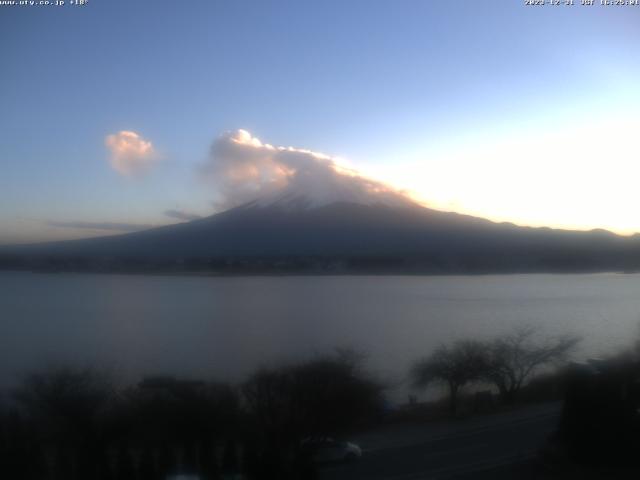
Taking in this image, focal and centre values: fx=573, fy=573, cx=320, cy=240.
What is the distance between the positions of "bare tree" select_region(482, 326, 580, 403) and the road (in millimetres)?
1125

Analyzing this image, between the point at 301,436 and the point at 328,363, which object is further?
the point at 328,363

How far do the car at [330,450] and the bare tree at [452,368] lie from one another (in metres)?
2.24

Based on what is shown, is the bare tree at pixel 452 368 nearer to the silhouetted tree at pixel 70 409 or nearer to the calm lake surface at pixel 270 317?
the calm lake surface at pixel 270 317

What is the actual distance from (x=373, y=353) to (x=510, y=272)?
760 centimetres

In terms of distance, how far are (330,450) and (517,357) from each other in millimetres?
3610

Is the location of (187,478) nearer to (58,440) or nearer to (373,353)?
(58,440)

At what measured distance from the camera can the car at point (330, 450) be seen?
12.1 feet

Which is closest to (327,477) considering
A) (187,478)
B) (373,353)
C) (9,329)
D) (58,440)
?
(187,478)

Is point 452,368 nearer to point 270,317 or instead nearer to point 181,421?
point 181,421

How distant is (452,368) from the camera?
20.3 feet

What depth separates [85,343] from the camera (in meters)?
7.45

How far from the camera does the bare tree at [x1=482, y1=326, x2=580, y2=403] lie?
624 cm

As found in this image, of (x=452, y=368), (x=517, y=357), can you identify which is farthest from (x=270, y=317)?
(x=517, y=357)

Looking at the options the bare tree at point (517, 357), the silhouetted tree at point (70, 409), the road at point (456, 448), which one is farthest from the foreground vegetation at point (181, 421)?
the bare tree at point (517, 357)
